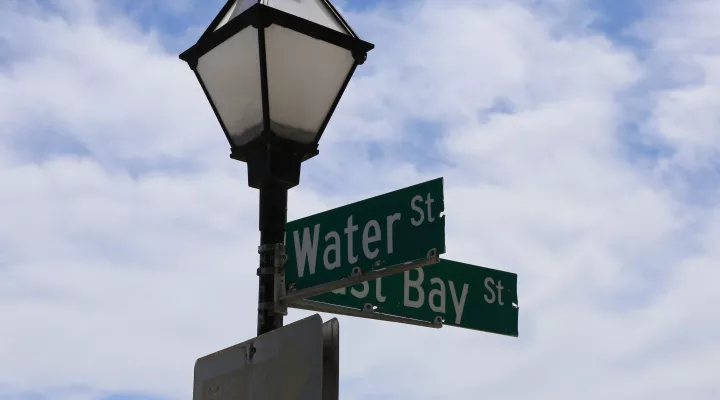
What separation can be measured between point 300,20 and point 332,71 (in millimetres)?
275

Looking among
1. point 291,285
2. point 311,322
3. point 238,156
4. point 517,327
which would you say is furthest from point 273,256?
point 517,327

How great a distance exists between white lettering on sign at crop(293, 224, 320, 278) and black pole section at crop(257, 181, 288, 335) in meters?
0.17

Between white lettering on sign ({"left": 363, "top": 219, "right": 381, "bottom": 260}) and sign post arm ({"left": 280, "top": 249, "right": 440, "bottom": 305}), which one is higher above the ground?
white lettering on sign ({"left": 363, "top": 219, "right": 381, "bottom": 260})

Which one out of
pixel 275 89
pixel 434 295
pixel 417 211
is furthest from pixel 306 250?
pixel 434 295

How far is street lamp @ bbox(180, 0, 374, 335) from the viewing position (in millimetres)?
4508

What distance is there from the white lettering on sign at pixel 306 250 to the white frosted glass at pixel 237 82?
1.74 feet

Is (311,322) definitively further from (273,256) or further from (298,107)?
(298,107)

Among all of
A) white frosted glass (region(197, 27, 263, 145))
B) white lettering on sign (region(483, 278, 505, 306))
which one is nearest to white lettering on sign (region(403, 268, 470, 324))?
white lettering on sign (region(483, 278, 505, 306))

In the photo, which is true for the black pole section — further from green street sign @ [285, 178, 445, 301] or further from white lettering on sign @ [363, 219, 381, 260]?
white lettering on sign @ [363, 219, 381, 260]

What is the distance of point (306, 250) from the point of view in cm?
470

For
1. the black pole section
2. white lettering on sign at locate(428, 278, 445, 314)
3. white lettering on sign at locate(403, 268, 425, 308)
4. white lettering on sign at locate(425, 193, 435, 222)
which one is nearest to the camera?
the black pole section

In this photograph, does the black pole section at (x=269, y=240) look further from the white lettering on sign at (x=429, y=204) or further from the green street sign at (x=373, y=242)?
the white lettering on sign at (x=429, y=204)

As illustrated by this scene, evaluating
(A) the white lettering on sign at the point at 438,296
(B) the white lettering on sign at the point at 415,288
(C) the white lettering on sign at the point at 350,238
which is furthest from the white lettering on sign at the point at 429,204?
(A) the white lettering on sign at the point at 438,296

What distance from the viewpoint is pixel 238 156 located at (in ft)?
15.4
